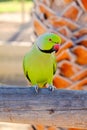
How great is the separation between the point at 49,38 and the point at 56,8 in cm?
51

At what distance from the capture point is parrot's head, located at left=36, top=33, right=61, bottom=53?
7.73 ft

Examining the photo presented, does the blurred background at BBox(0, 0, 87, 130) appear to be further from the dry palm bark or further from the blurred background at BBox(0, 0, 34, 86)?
the blurred background at BBox(0, 0, 34, 86)

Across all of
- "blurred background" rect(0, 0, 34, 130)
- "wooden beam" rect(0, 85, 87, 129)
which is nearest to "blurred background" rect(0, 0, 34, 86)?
"blurred background" rect(0, 0, 34, 130)

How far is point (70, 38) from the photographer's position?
276 cm

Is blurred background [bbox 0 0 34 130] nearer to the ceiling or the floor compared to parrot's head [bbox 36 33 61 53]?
nearer to the floor

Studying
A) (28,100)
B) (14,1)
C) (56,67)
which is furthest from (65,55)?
(14,1)

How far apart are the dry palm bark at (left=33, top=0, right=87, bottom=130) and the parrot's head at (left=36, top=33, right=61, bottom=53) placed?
329 mm

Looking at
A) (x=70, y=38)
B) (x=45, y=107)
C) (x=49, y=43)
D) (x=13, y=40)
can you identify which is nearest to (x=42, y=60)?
(x=49, y=43)

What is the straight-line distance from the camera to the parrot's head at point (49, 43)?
2.36 m

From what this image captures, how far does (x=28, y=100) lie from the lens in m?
2.03

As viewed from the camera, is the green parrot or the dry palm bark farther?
the dry palm bark

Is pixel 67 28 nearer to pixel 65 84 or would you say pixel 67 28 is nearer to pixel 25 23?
pixel 65 84

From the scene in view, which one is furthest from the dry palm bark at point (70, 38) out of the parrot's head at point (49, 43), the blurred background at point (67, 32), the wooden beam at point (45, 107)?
the wooden beam at point (45, 107)

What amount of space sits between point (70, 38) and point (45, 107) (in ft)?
2.78
